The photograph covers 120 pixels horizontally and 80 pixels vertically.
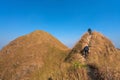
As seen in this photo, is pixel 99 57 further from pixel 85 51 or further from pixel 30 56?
pixel 30 56

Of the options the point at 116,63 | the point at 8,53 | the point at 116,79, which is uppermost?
the point at 8,53

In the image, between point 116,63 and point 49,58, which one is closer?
point 116,63

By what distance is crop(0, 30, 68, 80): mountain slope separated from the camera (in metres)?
60.5

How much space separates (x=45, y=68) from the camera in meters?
61.1

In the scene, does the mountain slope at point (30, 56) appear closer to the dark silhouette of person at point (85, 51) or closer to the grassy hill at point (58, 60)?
the grassy hill at point (58, 60)

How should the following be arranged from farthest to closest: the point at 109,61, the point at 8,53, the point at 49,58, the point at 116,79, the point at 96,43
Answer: the point at 8,53, the point at 49,58, the point at 96,43, the point at 109,61, the point at 116,79

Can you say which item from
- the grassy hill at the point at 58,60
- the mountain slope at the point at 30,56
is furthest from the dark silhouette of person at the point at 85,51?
the mountain slope at the point at 30,56

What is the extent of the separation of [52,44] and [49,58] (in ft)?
22.8

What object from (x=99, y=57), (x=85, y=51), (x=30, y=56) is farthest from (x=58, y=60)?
(x=99, y=57)

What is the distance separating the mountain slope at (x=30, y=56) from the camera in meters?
60.5

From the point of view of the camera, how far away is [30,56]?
65.3m

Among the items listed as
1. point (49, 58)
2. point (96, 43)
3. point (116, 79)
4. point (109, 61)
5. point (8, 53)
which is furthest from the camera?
point (8, 53)

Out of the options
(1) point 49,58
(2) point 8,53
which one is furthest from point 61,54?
(2) point 8,53

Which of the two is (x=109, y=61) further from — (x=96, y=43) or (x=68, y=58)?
(x=68, y=58)
